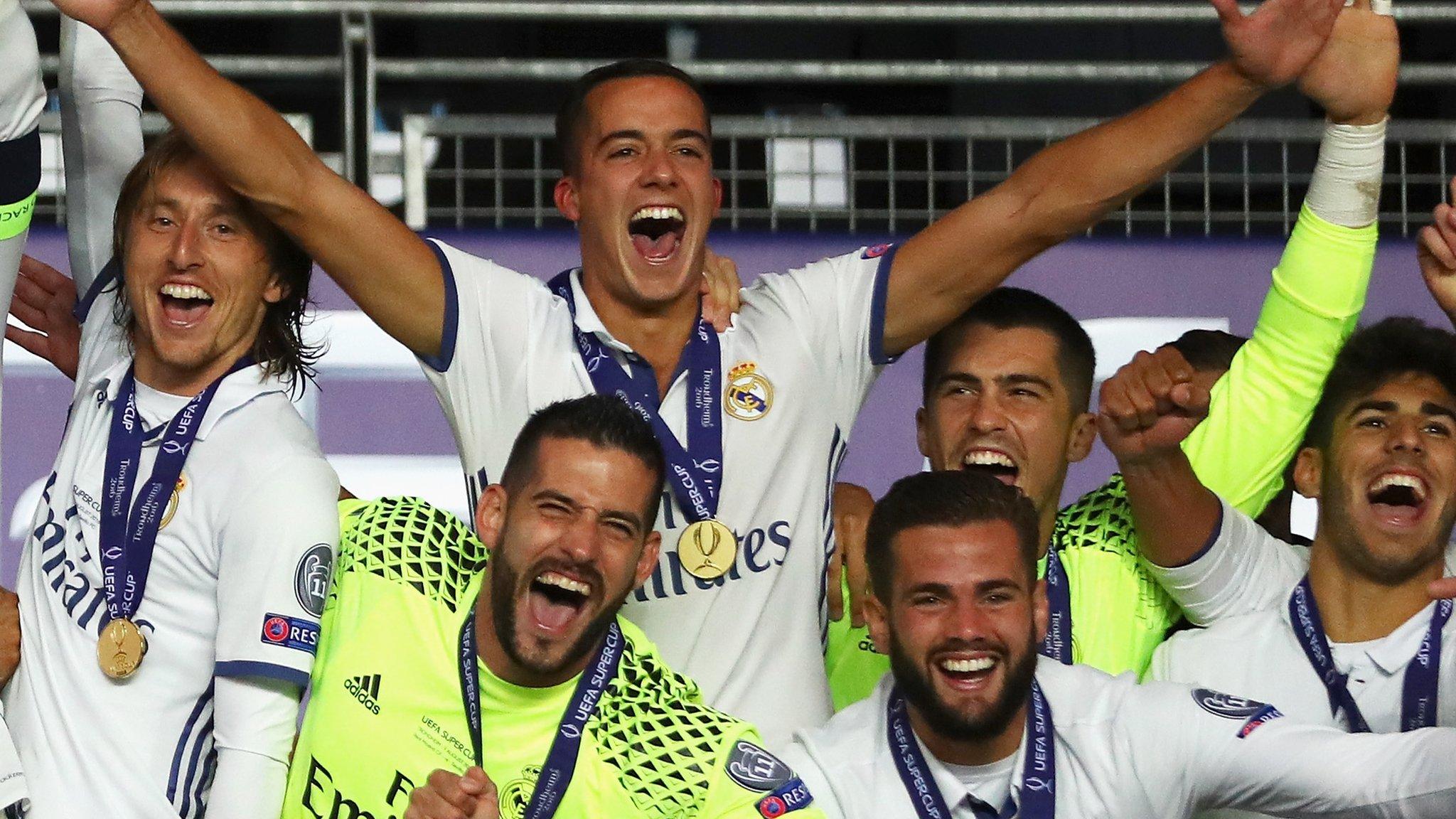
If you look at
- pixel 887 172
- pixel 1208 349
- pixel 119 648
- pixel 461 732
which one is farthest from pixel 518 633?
pixel 887 172

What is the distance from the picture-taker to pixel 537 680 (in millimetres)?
3379

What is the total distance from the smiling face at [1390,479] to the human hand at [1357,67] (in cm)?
52

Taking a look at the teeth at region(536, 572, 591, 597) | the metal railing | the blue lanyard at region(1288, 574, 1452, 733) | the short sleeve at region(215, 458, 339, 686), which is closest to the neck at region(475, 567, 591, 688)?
the teeth at region(536, 572, 591, 597)

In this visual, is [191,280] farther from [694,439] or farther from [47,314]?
[694,439]

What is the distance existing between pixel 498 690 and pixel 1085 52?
13.8 feet

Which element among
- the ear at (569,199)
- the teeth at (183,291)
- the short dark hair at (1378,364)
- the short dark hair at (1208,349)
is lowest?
the short dark hair at (1378,364)

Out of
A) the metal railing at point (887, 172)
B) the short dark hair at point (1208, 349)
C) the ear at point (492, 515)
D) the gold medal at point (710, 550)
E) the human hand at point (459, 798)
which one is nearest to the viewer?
the human hand at point (459, 798)

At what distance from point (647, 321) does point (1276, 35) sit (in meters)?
1.20

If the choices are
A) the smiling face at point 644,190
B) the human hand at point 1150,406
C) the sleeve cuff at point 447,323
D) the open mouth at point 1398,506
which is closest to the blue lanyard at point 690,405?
the smiling face at point 644,190

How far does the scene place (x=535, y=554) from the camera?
337 centimetres

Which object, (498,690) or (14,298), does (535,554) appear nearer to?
(498,690)

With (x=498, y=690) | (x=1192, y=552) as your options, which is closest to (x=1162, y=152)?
(x=1192, y=552)

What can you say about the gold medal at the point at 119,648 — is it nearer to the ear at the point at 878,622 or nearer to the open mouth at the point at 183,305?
the open mouth at the point at 183,305

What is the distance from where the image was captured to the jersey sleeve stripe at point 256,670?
3.26 meters
